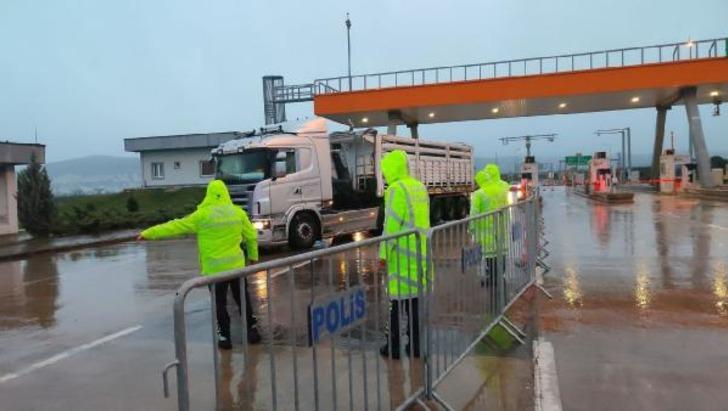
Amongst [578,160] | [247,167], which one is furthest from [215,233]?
[578,160]

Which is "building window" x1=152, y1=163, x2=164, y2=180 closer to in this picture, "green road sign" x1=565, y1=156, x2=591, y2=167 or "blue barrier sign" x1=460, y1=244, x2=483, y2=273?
"green road sign" x1=565, y1=156, x2=591, y2=167

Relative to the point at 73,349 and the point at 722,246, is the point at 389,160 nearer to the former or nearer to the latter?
the point at 73,349

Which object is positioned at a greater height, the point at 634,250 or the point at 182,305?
the point at 182,305

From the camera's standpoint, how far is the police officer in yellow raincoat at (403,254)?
15.2 ft

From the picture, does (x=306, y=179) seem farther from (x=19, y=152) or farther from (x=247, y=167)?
(x=19, y=152)

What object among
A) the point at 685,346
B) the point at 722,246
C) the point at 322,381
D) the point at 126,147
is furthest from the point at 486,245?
the point at 126,147

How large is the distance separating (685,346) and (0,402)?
613 centimetres

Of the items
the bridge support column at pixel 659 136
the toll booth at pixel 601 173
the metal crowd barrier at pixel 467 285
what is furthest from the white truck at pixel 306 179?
the bridge support column at pixel 659 136

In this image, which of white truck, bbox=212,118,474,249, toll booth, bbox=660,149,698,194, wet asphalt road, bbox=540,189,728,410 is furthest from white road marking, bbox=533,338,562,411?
toll booth, bbox=660,149,698,194

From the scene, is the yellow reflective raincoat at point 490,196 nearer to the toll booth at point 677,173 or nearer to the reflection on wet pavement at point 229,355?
the reflection on wet pavement at point 229,355

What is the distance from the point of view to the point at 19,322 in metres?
8.52

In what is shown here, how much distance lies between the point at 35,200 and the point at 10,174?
98.2 inches

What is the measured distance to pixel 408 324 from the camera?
4.86m

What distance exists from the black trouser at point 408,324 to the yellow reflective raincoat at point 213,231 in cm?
198
